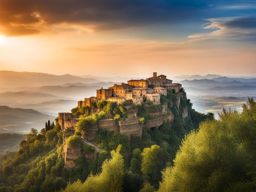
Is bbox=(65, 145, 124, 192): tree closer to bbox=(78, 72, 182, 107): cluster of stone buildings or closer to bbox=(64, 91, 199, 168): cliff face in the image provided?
bbox=(64, 91, 199, 168): cliff face

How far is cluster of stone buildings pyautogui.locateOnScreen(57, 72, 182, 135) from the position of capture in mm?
55538

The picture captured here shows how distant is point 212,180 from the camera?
20391mm

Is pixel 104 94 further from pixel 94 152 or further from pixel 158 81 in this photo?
pixel 94 152

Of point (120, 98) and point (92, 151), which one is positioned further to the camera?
point (120, 98)

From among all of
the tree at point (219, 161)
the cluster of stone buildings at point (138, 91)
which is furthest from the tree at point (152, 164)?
the tree at point (219, 161)

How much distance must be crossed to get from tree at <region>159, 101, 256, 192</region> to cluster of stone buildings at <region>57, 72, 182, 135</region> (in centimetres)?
2727

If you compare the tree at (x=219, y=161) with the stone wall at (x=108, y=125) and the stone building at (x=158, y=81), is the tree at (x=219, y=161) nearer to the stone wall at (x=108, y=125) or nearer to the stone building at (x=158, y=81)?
the stone wall at (x=108, y=125)

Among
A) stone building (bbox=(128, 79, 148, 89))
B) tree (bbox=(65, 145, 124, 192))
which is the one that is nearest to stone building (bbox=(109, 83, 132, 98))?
stone building (bbox=(128, 79, 148, 89))

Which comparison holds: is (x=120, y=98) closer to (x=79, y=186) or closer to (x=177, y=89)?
(x=177, y=89)

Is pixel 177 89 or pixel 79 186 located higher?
pixel 177 89

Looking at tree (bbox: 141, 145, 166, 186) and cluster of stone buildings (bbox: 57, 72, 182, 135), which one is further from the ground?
cluster of stone buildings (bbox: 57, 72, 182, 135)

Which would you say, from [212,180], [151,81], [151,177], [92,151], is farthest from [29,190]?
[212,180]

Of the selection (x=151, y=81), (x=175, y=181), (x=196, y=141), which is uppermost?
(x=151, y=81)

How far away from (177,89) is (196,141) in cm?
4311
